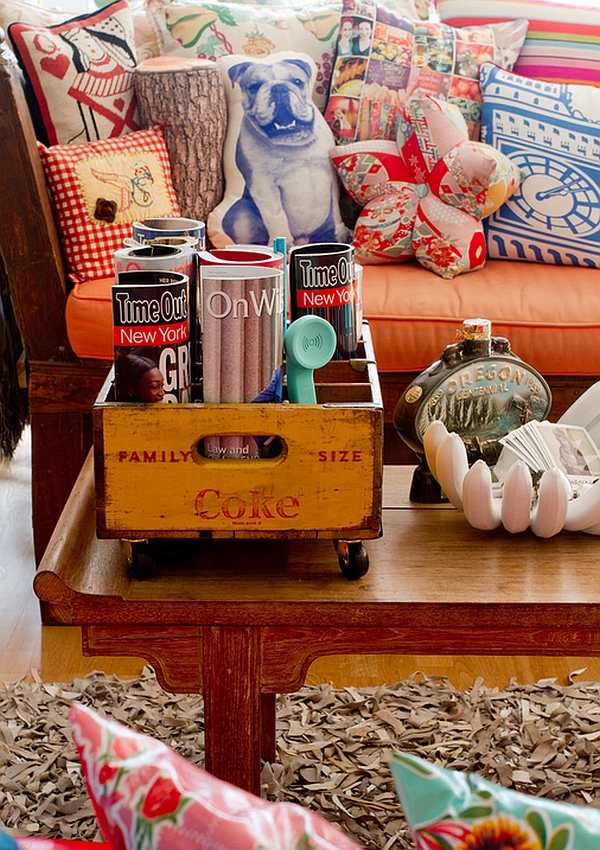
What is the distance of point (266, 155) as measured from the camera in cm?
234

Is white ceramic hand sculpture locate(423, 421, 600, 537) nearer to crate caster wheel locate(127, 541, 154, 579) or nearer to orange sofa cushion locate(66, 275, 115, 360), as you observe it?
crate caster wheel locate(127, 541, 154, 579)

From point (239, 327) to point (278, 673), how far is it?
380 mm

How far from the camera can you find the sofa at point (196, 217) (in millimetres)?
2000

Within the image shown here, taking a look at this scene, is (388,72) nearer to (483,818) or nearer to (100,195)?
(100,195)

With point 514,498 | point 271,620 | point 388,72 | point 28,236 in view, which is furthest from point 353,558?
point 388,72

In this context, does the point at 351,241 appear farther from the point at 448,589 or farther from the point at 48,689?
the point at 448,589

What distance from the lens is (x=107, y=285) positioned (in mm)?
2102

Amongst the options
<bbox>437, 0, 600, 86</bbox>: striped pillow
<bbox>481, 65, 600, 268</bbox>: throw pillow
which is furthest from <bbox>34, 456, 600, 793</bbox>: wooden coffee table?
<bbox>437, 0, 600, 86</bbox>: striped pillow

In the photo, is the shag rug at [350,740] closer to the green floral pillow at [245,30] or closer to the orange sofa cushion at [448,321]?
the orange sofa cushion at [448,321]

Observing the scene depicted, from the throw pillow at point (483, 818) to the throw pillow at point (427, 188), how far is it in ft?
6.23

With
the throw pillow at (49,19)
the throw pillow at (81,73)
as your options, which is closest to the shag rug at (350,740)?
the throw pillow at (81,73)

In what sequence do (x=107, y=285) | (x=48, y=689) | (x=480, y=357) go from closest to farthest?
(x=480, y=357)
(x=48, y=689)
(x=107, y=285)

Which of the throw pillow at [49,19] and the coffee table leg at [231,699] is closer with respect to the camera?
the coffee table leg at [231,699]

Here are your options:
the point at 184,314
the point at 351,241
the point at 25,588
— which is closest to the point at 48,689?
the point at 25,588
